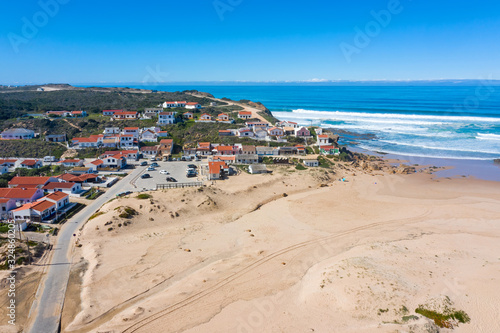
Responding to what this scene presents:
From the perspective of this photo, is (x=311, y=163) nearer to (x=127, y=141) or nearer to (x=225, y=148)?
(x=225, y=148)

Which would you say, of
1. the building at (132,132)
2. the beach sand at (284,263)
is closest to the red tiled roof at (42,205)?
the beach sand at (284,263)

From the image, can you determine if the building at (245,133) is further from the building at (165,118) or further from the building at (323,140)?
the building at (165,118)

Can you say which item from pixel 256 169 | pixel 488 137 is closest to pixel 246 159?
pixel 256 169

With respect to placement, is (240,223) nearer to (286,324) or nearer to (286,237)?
(286,237)

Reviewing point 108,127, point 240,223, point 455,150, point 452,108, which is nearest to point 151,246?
point 240,223

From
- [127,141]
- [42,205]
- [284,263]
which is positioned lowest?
[284,263]

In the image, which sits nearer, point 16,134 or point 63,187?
point 63,187

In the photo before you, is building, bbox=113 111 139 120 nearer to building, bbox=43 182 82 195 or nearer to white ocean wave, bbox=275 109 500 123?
building, bbox=43 182 82 195

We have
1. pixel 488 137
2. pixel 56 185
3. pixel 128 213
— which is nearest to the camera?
pixel 128 213

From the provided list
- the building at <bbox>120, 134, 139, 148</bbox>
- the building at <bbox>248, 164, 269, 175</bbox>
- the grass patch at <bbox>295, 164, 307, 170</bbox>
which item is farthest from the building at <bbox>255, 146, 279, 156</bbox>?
the building at <bbox>120, 134, 139, 148</bbox>
